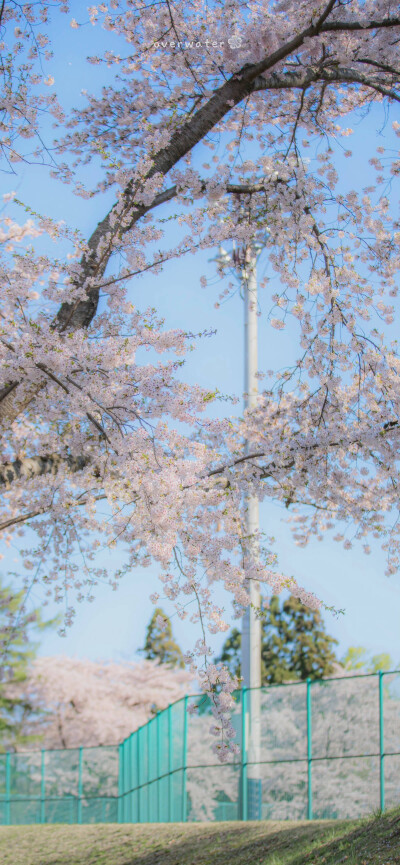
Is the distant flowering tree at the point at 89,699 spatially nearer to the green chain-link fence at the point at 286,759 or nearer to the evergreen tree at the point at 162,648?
the evergreen tree at the point at 162,648

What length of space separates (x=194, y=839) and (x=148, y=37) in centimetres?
801

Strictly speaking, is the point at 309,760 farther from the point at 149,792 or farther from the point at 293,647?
the point at 293,647

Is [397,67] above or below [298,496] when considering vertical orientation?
above

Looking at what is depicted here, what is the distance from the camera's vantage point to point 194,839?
921cm

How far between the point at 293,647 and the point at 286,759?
14.7 m

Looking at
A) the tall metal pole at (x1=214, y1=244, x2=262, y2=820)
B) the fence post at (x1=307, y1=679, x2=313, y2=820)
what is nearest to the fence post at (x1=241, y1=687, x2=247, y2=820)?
the tall metal pole at (x1=214, y1=244, x2=262, y2=820)

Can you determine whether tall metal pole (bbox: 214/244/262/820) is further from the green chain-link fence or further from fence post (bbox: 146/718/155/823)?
fence post (bbox: 146/718/155/823)

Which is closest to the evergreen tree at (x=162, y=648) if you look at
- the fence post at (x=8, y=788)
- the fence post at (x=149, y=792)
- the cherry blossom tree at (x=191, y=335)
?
the fence post at (x=8, y=788)

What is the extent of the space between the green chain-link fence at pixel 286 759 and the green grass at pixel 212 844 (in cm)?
108

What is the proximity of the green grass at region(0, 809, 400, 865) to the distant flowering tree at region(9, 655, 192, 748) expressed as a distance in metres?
12.1

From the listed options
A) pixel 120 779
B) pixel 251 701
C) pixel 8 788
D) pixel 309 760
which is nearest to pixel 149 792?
pixel 120 779

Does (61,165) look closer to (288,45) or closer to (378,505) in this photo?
(288,45)

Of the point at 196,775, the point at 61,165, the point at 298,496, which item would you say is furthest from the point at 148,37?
the point at 196,775

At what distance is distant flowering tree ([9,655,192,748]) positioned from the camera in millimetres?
24188
